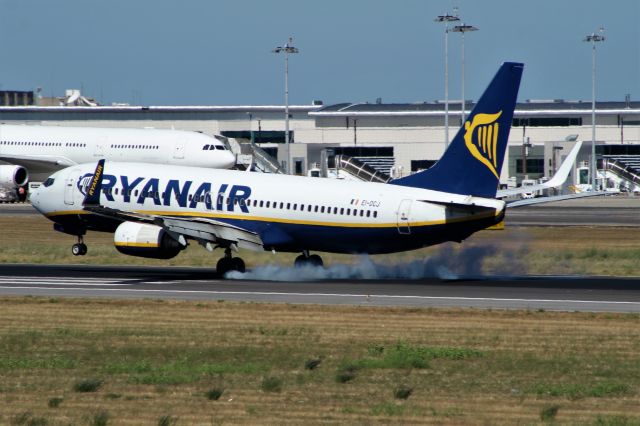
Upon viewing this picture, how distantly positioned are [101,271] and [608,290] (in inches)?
819

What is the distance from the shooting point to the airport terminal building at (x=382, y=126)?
15475cm

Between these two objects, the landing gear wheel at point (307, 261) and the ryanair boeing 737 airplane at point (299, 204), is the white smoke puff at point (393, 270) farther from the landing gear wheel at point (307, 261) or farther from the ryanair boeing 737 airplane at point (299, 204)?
the ryanair boeing 737 airplane at point (299, 204)

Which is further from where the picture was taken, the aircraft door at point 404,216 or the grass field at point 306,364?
the aircraft door at point 404,216

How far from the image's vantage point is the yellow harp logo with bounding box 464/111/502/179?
41719mm

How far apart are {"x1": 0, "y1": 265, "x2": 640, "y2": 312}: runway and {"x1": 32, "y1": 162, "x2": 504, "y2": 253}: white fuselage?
1833mm

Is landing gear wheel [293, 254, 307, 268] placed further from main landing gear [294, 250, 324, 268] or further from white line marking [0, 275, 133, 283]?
white line marking [0, 275, 133, 283]

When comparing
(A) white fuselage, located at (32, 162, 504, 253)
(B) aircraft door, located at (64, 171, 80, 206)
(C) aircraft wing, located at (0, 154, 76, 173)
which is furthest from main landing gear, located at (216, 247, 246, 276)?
(C) aircraft wing, located at (0, 154, 76, 173)

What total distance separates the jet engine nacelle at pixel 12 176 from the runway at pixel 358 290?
44.7 metres

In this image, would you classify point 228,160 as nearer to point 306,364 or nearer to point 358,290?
point 358,290

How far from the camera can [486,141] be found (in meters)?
41.8

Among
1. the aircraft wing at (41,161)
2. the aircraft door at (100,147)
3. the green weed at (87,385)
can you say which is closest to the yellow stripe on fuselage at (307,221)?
the green weed at (87,385)

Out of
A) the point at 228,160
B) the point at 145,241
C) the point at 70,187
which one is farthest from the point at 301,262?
the point at 228,160

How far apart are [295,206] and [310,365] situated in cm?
1958

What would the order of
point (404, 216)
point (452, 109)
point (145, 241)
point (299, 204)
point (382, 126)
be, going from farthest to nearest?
point (452, 109)
point (382, 126)
point (299, 204)
point (145, 241)
point (404, 216)
